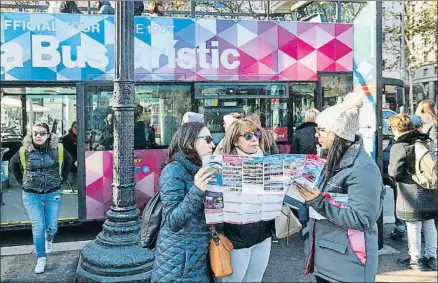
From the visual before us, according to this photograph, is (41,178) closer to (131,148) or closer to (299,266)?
(131,148)

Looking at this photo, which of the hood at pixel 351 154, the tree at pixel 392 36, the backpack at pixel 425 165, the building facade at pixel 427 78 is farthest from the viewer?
the building facade at pixel 427 78

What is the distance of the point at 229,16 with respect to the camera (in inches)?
299

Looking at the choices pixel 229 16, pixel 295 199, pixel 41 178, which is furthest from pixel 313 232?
pixel 229 16

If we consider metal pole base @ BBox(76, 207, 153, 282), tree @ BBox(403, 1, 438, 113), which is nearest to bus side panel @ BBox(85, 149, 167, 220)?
metal pole base @ BBox(76, 207, 153, 282)

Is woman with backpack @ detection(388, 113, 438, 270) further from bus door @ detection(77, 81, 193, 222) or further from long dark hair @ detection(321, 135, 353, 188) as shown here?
bus door @ detection(77, 81, 193, 222)

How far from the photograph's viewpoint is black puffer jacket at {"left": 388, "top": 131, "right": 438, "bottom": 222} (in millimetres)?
5051

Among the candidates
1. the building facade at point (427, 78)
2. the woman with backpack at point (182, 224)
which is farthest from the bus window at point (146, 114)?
the building facade at point (427, 78)

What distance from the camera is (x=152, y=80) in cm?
654

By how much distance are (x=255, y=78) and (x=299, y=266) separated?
2.82m

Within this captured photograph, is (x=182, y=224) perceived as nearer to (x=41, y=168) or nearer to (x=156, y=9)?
(x=41, y=168)

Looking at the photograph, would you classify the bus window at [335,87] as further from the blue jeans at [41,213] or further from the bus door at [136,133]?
the blue jeans at [41,213]

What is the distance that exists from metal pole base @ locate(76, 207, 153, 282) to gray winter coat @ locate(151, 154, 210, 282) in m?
2.08

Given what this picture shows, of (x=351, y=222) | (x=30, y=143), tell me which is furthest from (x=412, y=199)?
(x=30, y=143)

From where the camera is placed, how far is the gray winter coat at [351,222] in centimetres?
249
